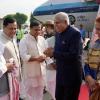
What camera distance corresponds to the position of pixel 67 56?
446cm

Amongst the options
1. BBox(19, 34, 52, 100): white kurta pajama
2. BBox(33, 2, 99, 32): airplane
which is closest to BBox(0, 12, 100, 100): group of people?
BBox(19, 34, 52, 100): white kurta pajama

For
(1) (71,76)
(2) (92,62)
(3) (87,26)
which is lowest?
(3) (87,26)

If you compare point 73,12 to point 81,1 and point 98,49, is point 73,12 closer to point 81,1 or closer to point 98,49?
point 81,1

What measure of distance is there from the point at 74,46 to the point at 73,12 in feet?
49.0

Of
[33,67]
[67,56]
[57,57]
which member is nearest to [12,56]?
[57,57]

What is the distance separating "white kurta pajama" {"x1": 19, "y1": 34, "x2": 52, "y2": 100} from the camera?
558 centimetres

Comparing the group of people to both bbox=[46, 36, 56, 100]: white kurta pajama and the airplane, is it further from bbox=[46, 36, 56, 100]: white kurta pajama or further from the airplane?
the airplane

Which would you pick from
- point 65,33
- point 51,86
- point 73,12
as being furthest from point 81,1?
point 65,33

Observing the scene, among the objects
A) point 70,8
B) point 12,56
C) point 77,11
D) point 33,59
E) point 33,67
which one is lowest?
point 77,11

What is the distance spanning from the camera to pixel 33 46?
5.59m

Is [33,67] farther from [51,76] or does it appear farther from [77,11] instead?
[77,11]

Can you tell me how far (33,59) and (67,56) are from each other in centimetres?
118

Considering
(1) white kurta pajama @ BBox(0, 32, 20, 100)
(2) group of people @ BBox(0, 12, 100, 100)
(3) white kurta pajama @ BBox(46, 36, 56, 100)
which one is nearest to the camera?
Result: (2) group of people @ BBox(0, 12, 100, 100)

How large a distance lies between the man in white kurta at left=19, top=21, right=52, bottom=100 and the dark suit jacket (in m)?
0.85
